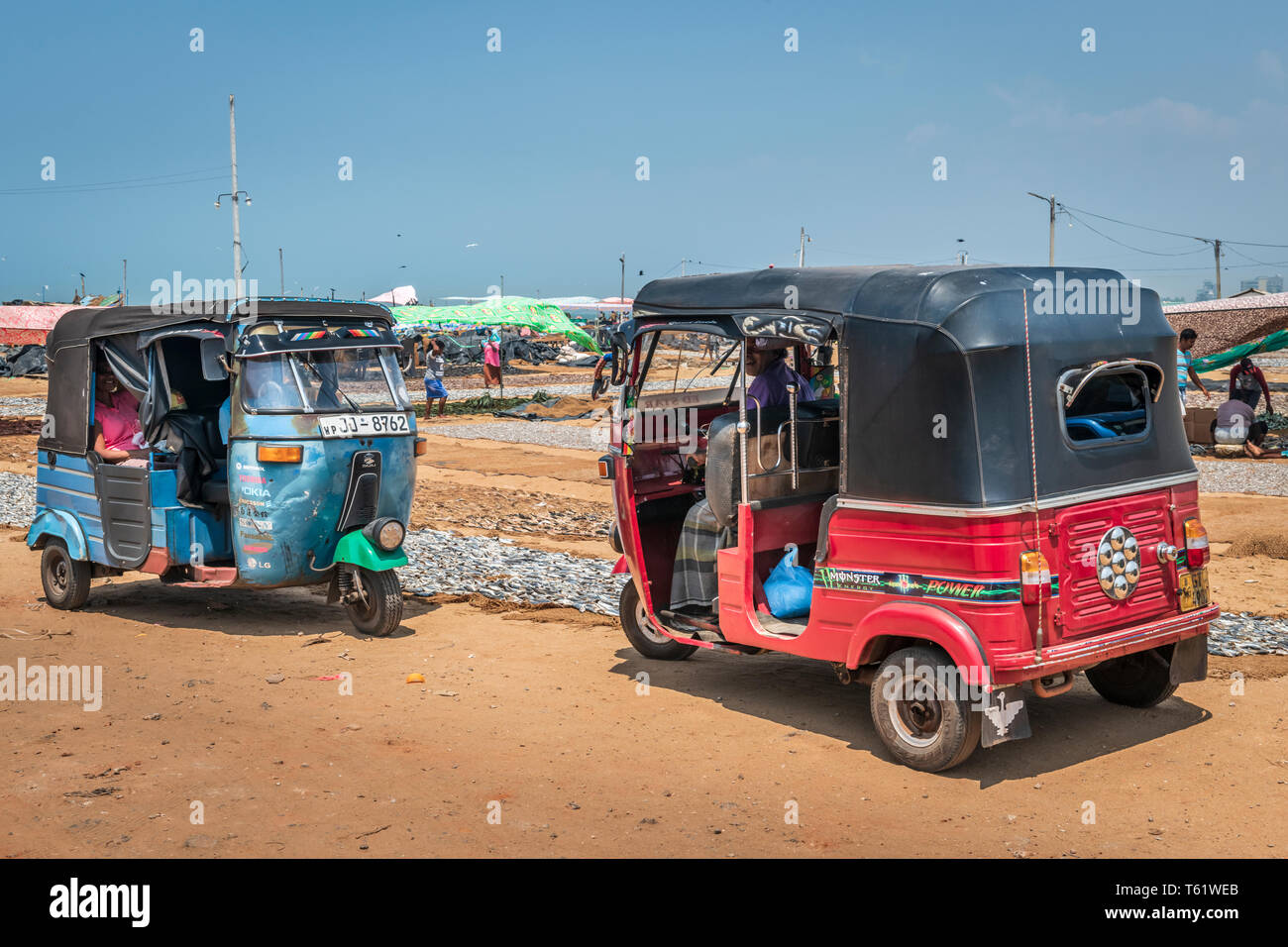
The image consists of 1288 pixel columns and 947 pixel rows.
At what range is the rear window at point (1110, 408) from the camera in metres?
6.55

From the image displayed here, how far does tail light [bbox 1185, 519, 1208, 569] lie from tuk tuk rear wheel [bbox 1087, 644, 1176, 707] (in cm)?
54

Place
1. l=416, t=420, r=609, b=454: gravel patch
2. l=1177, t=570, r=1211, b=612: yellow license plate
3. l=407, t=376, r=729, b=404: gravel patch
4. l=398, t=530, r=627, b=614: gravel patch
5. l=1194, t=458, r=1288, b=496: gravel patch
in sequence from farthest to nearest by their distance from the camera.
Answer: l=407, t=376, r=729, b=404: gravel patch, l=416, t=420, r=609, b=454: gravel patch, l=1194, t=458, r=1288, b=496: gravel patch, l=398, t=530, r=627, b=614: gravel patch, l=1177, t=570, r=1211, b=612: yellow license plate

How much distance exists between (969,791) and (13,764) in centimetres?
503

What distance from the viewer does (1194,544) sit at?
670 centimetres

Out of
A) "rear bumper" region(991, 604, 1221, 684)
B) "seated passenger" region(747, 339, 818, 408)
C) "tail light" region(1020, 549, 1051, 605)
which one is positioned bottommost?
"rear bumper" region(991, 604, 1221, 684)

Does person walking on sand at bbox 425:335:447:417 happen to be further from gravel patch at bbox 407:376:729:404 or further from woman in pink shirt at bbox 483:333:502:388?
woman in pink shirt at bbox 483:333:502:388

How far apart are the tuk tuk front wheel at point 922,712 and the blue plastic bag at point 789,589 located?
2.60 feet

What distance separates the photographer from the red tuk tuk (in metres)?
5.98

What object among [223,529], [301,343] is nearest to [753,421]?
[301,343]

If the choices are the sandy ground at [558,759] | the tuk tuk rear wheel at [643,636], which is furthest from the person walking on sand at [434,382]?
the tuk tuk rear wheel at [643,636]

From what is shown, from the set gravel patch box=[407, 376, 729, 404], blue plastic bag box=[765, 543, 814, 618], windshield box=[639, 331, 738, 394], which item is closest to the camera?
blue plastic bag box=[765, 543, 814, 618]

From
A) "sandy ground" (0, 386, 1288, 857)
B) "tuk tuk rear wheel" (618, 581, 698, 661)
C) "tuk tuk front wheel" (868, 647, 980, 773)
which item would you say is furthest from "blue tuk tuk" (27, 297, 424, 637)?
"tuk tuk front wheel" (868, 647, 980, 773)

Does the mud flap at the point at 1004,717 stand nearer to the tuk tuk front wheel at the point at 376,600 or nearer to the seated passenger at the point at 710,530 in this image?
the seated passenger at the point at 710,530
